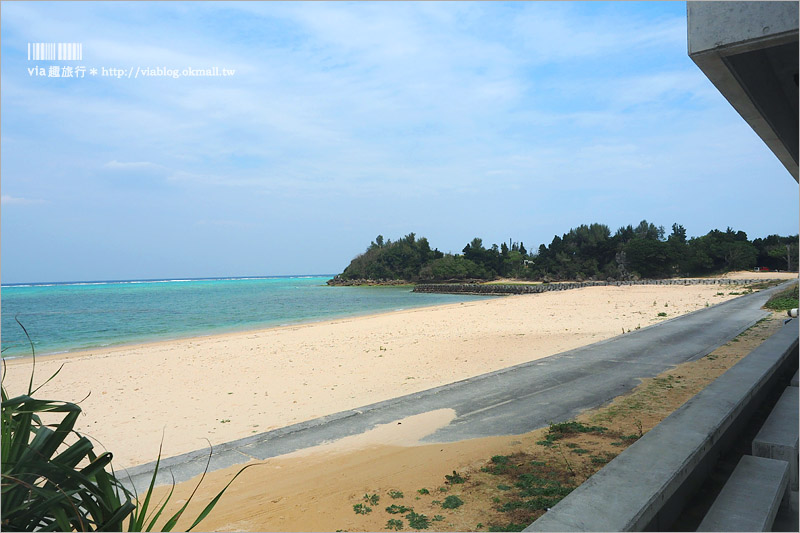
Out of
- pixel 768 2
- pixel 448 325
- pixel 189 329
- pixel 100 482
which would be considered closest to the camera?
pixel 100 482

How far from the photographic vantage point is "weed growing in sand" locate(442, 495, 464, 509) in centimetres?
352

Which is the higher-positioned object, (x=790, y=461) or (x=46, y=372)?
(x=790, y=461)

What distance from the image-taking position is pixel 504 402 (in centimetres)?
621

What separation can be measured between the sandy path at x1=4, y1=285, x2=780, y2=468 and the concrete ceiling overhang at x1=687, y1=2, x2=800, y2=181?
6042 millimetres

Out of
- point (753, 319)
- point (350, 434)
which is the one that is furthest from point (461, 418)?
point (753, 319)

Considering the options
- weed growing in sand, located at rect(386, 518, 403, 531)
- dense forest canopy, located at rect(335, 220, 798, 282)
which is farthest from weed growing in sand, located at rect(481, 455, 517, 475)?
dense forest canopy, located at rect(335, 220, 798, 282)

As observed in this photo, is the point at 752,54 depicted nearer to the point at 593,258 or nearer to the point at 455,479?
the point at 455,479

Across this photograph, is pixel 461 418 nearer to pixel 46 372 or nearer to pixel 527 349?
pixel 527 349

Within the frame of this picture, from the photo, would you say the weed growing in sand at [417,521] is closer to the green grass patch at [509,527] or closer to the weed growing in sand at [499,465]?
the green grass patch at [509,527]

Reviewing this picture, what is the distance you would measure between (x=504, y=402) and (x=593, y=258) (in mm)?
75705

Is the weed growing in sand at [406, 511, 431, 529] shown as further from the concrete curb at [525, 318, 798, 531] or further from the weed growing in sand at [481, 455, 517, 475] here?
the concrete curb at [525, 318, 798, 531]

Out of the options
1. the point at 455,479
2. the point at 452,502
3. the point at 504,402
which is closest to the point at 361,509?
the point at 452,502

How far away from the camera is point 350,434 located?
17.3ft

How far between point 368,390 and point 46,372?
36.6 ft
